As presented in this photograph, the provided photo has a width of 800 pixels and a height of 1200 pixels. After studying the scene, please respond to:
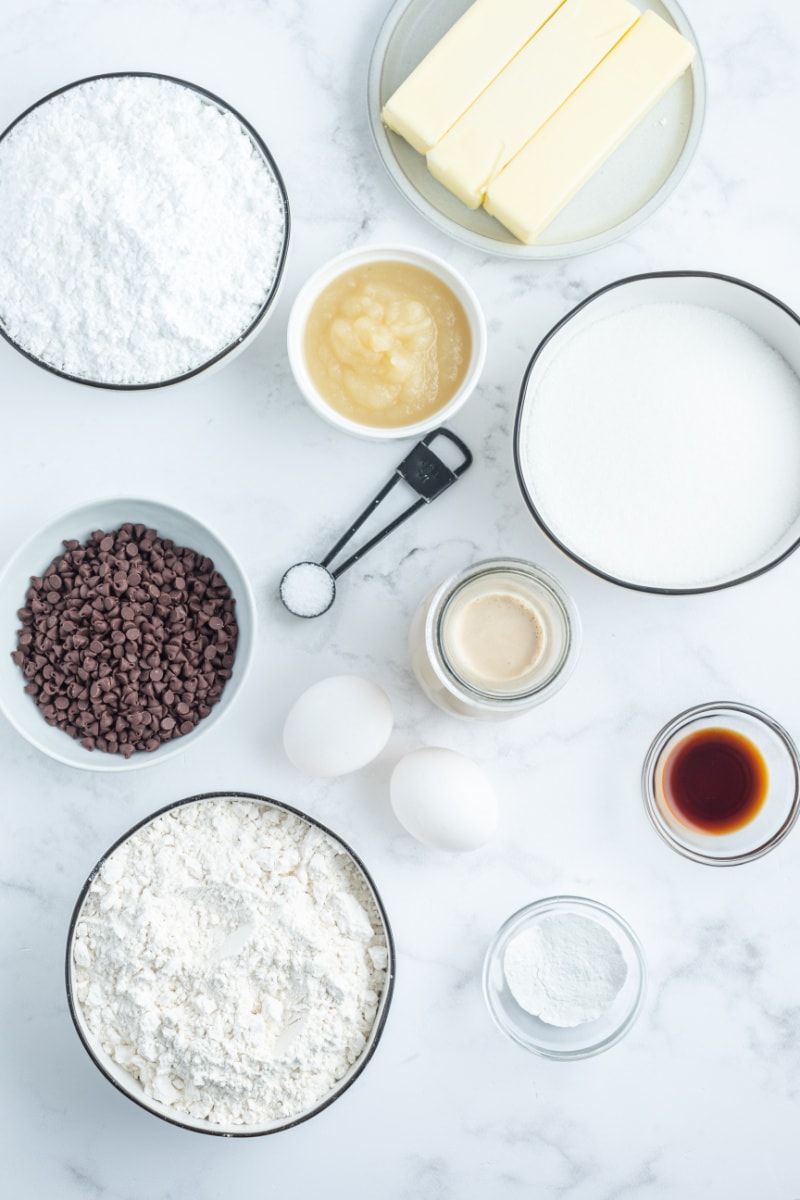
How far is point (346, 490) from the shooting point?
1496 millimetres

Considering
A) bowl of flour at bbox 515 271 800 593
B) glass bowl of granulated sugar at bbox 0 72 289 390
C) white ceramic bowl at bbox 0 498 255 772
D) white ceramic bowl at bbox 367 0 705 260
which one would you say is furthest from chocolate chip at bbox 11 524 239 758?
white ceramic bowl at bbox 367 0 705 260

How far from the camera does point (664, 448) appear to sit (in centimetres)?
141

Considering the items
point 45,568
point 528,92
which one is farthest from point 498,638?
→ point 528,92

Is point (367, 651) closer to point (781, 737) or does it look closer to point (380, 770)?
point (380, 770)

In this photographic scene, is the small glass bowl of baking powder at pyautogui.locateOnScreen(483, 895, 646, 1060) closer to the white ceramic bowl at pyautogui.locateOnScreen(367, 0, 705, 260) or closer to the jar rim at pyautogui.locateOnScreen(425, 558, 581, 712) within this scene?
the jar rim at pyautogui.locateOnScreen(425, 558, 581, 712)

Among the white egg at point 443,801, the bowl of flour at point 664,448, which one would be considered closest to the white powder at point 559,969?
the white egg at point 443,801

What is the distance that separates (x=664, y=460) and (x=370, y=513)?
0.44 metres

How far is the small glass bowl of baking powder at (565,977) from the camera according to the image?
1426mm

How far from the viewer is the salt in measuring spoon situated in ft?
4.77

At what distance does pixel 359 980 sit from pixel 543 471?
0.77m

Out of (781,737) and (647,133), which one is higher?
(647,133)

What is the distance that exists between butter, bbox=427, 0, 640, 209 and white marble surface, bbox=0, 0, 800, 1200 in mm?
129

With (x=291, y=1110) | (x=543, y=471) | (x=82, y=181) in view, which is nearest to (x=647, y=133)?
(x=543, y=471)

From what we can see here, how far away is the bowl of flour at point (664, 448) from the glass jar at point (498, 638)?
0.10m
